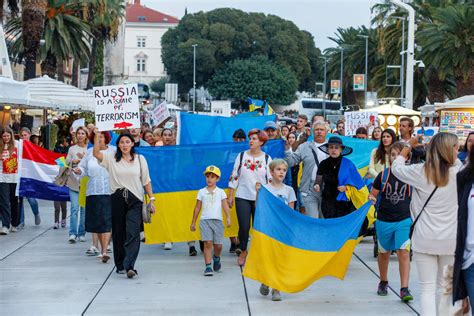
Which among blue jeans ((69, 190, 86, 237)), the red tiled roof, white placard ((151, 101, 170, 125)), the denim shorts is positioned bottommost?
blue jeans ((69, 190, 86, 237))

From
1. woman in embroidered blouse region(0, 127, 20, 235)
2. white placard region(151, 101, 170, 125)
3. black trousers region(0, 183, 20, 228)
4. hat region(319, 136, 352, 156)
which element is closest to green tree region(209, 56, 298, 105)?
white placard region(151, 101, 170, 125)

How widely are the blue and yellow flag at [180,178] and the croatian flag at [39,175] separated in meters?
3.07

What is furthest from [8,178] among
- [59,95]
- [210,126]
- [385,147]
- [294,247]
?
[59,95]

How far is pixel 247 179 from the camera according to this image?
35.1ft

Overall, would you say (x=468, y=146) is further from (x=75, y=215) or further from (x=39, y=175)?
(x=39, y=175)

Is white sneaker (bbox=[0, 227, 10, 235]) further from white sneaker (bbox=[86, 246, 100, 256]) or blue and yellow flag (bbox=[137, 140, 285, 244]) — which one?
blue and yellow flag (bbox=[137, 140, 285, 244])

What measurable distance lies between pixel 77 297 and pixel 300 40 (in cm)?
9829

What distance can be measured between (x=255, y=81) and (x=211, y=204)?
296 ft

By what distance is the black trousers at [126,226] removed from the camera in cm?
996

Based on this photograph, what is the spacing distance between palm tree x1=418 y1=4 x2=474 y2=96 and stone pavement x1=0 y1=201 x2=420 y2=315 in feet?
76.5

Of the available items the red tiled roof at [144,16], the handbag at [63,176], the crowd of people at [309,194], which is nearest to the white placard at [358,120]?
the crowd of people at [309,194]

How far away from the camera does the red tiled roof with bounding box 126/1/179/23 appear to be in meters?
153

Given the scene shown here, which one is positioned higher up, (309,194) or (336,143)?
(336,143)

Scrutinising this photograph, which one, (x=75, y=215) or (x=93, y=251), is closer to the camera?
(x=93, y=251)
